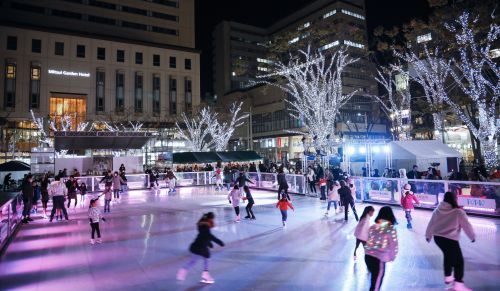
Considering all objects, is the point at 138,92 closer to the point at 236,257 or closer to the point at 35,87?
the point at 35,87

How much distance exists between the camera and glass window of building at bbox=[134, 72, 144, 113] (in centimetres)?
5238

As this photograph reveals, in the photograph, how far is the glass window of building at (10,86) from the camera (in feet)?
143

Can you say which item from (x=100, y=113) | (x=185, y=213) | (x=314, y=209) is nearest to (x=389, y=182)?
(x=314, y=209)

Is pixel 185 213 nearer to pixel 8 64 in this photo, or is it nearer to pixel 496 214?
A: pixel 496 214

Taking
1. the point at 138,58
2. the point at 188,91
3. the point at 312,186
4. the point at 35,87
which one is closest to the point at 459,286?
the point at 312,186

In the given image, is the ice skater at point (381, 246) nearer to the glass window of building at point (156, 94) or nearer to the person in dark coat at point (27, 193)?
the person in dark coat at point (27, 193)

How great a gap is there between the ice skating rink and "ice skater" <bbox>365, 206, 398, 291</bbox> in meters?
1.06

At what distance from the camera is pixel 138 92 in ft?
173

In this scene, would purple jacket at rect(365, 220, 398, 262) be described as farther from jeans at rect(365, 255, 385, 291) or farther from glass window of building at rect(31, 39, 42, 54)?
glass window of building at rect(31, 39, 42, 54)

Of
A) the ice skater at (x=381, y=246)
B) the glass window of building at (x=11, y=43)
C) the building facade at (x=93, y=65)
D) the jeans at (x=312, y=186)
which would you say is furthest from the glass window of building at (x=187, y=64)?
the ice skater at (x=381, y=246)

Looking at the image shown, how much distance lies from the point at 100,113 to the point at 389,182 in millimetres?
43137

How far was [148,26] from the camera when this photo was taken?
59.3 meters

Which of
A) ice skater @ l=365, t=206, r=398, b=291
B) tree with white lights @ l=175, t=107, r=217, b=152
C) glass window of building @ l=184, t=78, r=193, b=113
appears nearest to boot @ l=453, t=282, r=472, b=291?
ice skater @ l=365, t=206, r=398, b=291

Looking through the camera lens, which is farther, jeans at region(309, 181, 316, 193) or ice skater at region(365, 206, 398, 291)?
jeans at region(309, 181, 316, 193)
